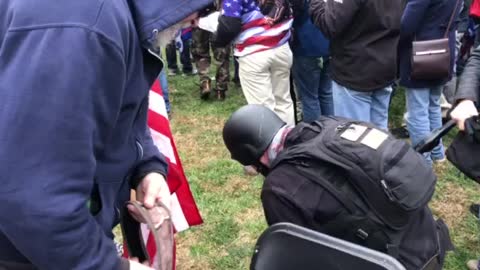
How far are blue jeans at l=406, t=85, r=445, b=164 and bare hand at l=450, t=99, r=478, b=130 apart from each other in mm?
1575

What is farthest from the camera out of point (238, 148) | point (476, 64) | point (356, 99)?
point (356, 99)

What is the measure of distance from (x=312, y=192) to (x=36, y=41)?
45.5 inches

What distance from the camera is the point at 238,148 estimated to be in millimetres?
2354

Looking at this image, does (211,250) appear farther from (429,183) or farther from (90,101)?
(90,101)

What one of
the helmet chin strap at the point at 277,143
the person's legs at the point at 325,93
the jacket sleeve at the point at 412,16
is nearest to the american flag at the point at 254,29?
the person's legs at the point at 325,93

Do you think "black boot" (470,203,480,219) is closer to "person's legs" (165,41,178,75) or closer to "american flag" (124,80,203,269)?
"american flag" (124,80,203,269)

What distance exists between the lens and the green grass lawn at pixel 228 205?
131 inches

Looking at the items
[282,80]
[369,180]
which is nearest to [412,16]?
[282,80]

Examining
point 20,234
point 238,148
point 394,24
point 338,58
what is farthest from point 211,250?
point 20,234

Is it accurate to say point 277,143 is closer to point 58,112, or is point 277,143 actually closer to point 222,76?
point 58,112

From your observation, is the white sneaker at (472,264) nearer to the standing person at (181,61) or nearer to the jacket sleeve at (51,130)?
the jacket sleeve at (51,130)

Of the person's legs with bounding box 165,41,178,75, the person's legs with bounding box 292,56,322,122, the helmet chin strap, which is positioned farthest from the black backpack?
the person's legs with bounding box 165,41,178,75

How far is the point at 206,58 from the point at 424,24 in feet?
9.59

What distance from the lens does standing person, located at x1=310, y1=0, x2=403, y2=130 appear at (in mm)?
3277
